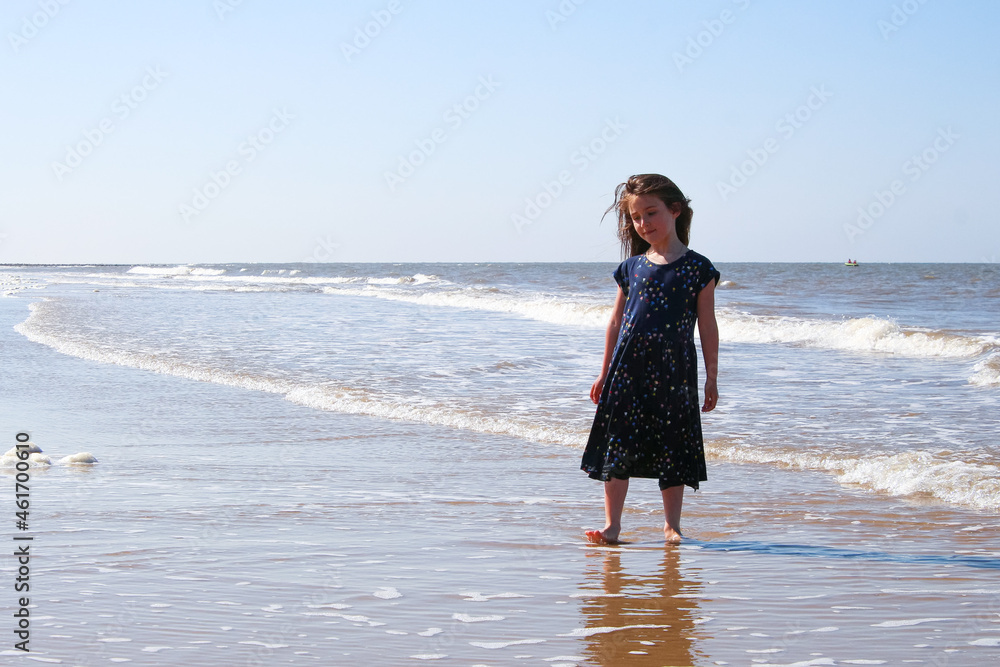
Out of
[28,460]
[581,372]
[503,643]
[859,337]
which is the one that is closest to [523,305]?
[859,337]

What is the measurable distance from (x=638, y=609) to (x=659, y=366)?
1223 millimetres

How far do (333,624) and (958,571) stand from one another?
7.83 feet

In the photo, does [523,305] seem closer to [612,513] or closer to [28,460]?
[28,460]

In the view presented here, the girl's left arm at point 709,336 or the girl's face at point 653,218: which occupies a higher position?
the girl's face at point 653,218

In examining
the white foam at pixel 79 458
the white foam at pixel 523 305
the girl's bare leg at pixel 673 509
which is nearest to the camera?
the girl's bare leg at pixel 673 509

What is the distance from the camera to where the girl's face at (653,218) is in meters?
A: 4.07

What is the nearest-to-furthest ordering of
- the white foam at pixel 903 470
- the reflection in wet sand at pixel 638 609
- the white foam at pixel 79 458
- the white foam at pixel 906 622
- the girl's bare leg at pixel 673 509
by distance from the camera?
the reflection in wet sand at pixel 638 609
the white foam at pixel 906 622
the girl's bare leg at pixel 673 509
the white foam at pixel 903 470
the white foam at pixel 79 458

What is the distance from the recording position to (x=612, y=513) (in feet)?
13.5

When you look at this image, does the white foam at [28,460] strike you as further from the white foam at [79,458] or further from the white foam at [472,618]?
the white foam at [472,618]

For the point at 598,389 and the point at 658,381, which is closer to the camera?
the point at 658,381

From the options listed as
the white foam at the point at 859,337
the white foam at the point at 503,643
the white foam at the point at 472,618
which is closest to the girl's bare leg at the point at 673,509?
the white foam at the point at 472,618

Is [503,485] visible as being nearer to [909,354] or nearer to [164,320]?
[909,354]

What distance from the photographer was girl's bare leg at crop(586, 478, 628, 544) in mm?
4094

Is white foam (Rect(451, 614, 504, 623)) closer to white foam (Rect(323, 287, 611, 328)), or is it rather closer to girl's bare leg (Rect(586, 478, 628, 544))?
girl's bare leg (Rect(586, 478, 628, 544))
